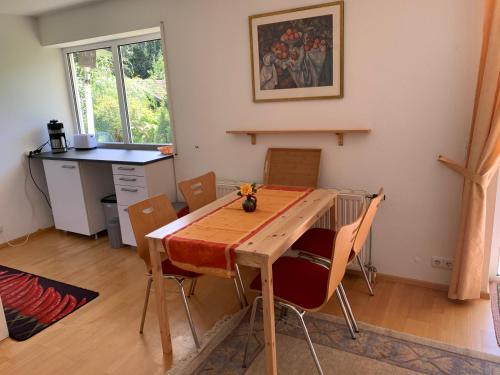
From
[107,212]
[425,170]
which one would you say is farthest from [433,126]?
[107,212]

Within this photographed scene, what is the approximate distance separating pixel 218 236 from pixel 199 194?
909 millimetres

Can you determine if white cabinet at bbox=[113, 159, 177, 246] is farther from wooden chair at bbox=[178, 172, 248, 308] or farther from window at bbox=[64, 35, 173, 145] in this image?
wooden chair at bbox=[178, 172, 248, 308]

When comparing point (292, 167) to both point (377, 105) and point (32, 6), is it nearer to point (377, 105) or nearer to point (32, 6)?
point (377, 105)

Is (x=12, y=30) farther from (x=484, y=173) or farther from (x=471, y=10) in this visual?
(x=484, y=173)

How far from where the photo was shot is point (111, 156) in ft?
12.1

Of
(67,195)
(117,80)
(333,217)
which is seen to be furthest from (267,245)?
(117,80)

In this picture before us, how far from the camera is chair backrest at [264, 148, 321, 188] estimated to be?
2.88 m

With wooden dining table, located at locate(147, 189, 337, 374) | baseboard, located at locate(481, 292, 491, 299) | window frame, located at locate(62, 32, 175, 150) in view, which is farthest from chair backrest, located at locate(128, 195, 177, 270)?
baseboard, located at locate(481, 292, 491, 299)

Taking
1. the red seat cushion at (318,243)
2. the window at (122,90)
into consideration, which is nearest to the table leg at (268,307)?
the red seat cushion at (318,243)

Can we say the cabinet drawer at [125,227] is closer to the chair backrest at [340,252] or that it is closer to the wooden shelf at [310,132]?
the wooden shelf at [310,132]

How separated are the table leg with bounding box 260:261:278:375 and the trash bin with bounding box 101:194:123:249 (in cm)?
238

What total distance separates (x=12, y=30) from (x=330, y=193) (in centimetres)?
357

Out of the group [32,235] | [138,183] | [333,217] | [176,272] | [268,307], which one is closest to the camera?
[268,307]

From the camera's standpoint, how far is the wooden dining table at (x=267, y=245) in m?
1.70
